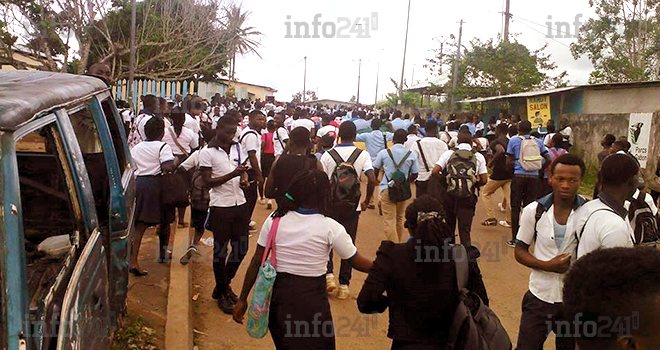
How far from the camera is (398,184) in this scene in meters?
7.13

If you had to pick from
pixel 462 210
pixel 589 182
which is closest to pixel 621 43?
pixel 589 182

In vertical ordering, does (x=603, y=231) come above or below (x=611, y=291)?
below

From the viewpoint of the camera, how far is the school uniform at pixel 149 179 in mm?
5945

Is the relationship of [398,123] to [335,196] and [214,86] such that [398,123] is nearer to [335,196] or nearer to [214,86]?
[335,196]

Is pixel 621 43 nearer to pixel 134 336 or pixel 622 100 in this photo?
pixel 622 100

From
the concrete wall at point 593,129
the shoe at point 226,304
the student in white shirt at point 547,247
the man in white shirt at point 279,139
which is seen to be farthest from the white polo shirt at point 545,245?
the concrete wall at point 593,129

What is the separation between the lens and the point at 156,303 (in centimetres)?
559

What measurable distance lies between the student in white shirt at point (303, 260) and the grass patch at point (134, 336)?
148 centimetres

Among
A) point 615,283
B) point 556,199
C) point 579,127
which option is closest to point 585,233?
point 556,199

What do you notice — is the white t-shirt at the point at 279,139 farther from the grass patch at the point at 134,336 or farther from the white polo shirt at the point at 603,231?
the white polo shirt at the point at 603,231

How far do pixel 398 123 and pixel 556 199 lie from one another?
913cm

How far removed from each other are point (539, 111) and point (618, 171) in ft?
57.7

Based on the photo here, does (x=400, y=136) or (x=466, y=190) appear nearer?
(x=466, y=190)

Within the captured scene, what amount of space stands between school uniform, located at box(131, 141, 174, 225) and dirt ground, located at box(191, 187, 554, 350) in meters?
0.96
